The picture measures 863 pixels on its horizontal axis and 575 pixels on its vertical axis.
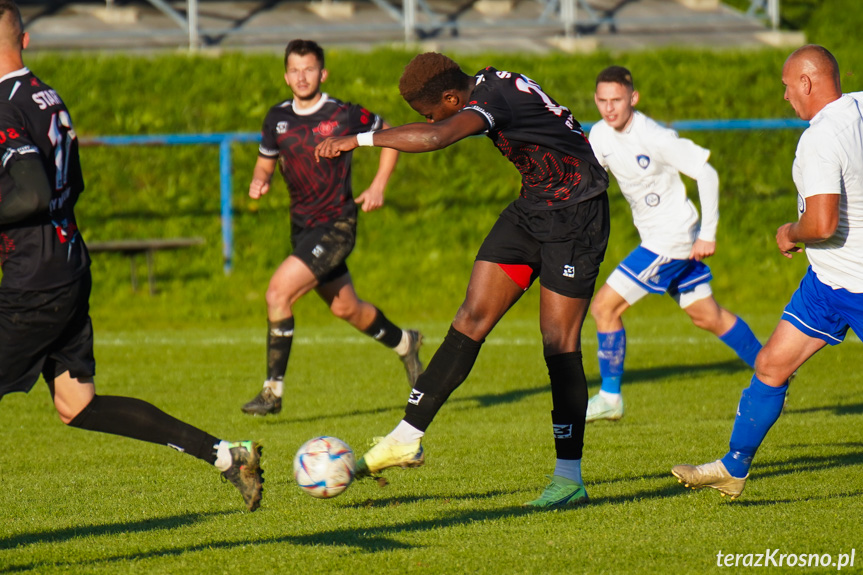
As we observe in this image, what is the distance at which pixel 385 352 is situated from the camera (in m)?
11.9

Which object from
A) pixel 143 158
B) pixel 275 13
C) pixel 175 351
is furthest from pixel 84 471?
pixel 275 13

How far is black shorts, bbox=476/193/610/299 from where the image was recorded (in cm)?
543

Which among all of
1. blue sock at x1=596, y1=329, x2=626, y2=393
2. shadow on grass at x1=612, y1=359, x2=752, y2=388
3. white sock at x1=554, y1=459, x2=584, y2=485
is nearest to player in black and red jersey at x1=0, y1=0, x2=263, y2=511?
white sock at x1=554, y1=459, x2=584, y2=485

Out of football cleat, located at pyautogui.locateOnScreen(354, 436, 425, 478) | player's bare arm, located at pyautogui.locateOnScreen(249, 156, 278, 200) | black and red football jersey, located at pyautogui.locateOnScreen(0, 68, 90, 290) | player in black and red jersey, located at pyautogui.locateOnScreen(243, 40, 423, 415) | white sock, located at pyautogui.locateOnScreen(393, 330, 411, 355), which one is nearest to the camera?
black and red football jersey, located at pyautogui.locateOnScreen(0, 68, 90, 290)

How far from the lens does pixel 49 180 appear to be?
4.59 m

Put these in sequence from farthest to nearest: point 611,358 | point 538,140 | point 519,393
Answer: point 519,393 → point 611,358 → point 538,140

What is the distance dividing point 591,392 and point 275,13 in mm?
13436

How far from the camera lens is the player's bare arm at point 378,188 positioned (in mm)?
8133

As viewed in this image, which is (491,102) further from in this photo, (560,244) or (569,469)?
(569,469)

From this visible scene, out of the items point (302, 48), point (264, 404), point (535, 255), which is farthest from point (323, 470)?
point (302, 48)

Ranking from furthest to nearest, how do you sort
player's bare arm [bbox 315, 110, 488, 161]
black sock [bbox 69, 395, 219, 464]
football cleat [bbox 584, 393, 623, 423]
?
football cleat [bbox 584, 393, 623, 423] < black sock [bbox 69, 395, 219, 464] < player's bare arm [bbox 315, 110, 488, 161]

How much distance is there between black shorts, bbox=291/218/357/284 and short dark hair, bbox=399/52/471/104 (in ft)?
10.9

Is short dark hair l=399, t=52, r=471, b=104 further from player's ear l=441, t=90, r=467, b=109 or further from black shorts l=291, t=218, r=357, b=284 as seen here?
black shorts l=291, t=218, r=357, b=284

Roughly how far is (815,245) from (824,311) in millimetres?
309
